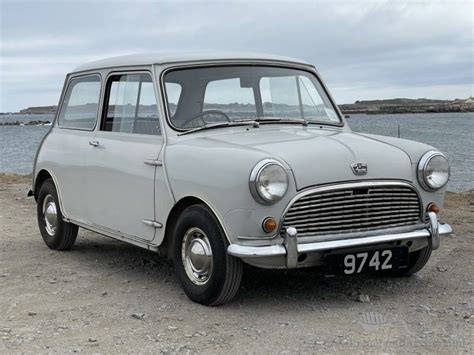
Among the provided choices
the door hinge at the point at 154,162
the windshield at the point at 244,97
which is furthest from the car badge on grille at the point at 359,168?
the door hinge at the point at 154,162

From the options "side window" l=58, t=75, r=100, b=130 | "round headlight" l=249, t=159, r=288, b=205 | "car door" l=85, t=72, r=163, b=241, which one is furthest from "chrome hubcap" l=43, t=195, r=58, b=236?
"round headlight" l=249, t=159, r=288, b=205

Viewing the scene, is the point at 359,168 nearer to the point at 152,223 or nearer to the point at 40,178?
the point at 152,223

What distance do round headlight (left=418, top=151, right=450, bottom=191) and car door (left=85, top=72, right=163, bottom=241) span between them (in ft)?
6.67

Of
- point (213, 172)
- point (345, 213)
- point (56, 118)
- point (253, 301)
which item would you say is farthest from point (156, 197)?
point (56, 118)

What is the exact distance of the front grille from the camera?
4863mm

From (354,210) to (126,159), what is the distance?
6.70 feet

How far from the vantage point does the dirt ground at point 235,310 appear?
4.46 meters

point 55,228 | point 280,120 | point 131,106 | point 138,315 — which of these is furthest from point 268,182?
point 55,228

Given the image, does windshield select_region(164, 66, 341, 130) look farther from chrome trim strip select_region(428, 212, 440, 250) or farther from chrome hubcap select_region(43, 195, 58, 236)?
chrome hubcap select_region(43, 195, 58, 236)

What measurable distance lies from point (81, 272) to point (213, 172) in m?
2.21

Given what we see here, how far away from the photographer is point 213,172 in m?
5.01

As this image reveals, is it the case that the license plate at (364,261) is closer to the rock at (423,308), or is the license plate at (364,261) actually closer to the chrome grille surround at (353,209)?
the chrome grille surround at (353,209)

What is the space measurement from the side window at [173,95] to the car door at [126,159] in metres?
0.13

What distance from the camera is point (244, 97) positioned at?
6238 mm
